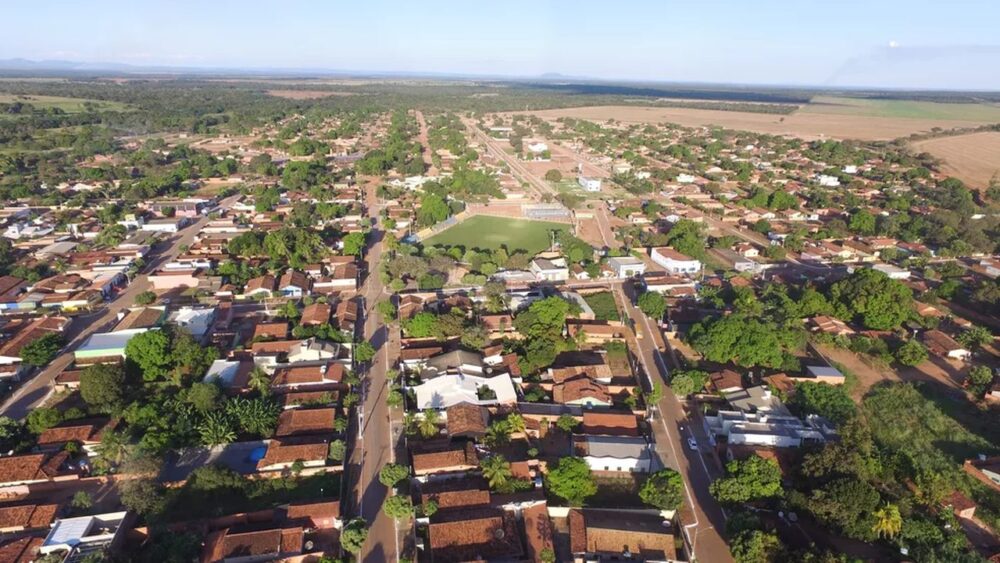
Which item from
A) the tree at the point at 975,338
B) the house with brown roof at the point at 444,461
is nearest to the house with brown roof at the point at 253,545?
the house with brown roof at the point at 444,461

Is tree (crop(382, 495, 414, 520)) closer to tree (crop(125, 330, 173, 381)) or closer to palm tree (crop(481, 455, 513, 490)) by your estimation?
palm tree (crop(481, 455, 513, 490))

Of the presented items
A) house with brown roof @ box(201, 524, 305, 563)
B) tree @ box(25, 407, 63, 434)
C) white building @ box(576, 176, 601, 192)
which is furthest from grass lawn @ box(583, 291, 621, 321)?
white building @ box(576, 176, 601, 192)

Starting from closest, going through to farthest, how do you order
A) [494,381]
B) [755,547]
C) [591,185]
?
[755,547] < [494,381] < [591,185]

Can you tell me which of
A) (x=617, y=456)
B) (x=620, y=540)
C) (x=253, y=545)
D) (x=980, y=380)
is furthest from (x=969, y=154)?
(x=253, y=545)

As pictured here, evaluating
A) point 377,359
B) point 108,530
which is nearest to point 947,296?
point 377,359

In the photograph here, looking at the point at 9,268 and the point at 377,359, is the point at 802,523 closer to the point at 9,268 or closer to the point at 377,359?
the point at 377,359

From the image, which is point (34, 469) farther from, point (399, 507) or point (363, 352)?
point (399, 507)

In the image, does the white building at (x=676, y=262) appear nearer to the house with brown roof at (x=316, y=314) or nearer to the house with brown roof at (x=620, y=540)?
the house with brown roof at (x=316, y=314)
